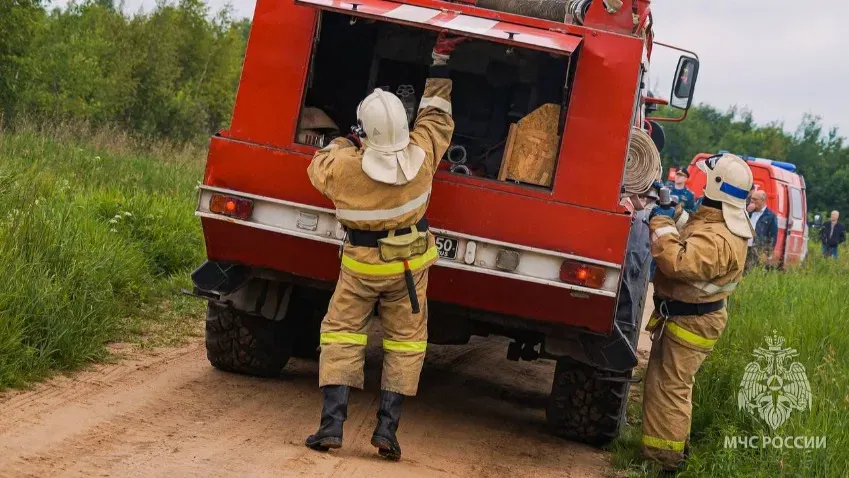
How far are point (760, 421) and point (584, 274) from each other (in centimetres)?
147

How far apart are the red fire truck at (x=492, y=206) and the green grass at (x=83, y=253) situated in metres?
1.01

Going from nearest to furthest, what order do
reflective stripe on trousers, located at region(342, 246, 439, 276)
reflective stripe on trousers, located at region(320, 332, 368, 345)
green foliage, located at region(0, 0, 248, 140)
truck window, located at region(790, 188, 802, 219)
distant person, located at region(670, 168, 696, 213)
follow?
1. reflective stripe on trousers, located at region(342, 246, 439, 276)
2. reflective stripe on trousers, located at region(320, 332, 368, 345)
3. distant person, located at region(670, 168, 696, 213)
4. green foliage, located at region(0, 0, 248, 140)
5. truck window, located at region(790, 188, 802, 219)

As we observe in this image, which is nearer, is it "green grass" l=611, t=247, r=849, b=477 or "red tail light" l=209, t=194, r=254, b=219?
"green grass" l=611, t=247, r=849, b=477

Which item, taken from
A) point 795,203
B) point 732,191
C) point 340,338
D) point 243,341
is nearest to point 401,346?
point 340,338

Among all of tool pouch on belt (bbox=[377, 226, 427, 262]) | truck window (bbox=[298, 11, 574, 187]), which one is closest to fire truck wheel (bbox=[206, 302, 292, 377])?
truck window (bbox=[298, 11, 574, 187])

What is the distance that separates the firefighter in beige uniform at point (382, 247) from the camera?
565 centimetres

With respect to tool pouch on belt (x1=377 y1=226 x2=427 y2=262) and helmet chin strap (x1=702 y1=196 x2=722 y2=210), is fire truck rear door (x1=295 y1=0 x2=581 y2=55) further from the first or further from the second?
helmet chin strap (x1=702 y1=196 x2=722 y2=210)

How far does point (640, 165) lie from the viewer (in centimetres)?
654

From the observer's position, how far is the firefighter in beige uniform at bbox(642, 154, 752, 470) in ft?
20.6

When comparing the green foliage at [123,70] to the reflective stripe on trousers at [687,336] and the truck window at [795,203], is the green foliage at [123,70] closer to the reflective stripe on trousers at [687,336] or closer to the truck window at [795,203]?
the truck window at [795,203]

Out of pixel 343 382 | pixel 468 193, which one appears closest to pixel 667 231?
pixel 468 193

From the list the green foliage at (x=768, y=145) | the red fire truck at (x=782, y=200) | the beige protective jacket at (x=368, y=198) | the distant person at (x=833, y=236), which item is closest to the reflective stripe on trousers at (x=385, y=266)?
the beige protective jacket at (x=368, y=198)

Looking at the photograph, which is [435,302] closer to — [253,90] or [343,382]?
[343,382]

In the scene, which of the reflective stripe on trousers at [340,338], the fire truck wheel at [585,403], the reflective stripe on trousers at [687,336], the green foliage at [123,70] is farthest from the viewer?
the green foliage at [123,70]
